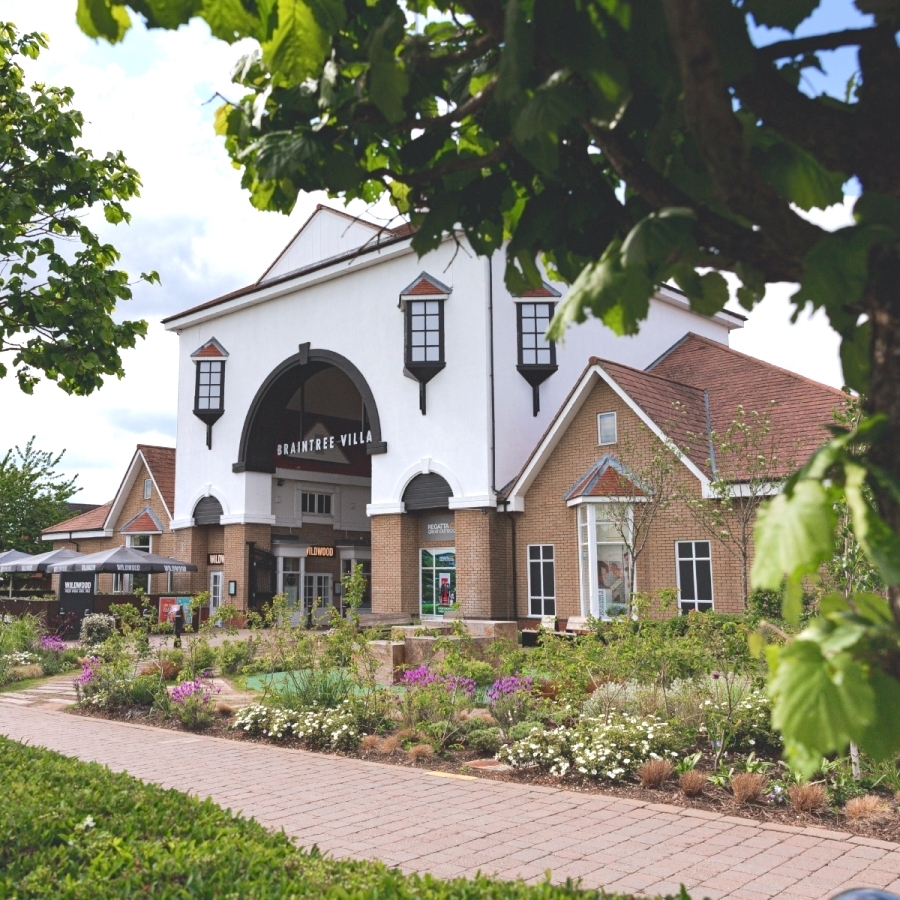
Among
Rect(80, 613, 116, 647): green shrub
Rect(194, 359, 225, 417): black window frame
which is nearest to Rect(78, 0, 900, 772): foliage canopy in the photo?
Rect(80, 613, 116, 647): green shrub

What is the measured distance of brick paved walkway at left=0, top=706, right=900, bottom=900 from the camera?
565cm

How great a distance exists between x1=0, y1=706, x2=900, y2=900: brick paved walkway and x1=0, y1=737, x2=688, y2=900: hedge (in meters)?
1.03

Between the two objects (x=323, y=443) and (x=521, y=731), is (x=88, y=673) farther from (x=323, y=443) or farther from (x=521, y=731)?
(x=323, y=443)

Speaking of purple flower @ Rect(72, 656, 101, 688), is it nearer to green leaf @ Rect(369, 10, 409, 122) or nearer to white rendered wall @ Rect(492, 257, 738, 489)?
green leaf @ Rect(369, 10, 409, 122)

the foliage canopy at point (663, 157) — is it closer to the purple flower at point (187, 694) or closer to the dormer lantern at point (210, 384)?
the purple flower at point (187, 694)

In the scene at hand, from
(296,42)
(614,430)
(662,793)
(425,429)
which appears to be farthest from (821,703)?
(425,429)

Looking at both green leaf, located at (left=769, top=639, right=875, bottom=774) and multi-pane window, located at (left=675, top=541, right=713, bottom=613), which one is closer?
green leaf, located at (left=769, top=639, right=875, bottom=774)

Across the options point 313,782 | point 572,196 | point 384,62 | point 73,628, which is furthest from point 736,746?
point 73,628

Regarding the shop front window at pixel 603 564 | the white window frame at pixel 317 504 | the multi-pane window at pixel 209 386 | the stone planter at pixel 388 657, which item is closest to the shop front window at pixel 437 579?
the shop front window at pixel 603 564

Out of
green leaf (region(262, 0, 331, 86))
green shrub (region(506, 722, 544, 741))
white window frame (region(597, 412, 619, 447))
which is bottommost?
green shrub (region(506, 722, 544, 741))

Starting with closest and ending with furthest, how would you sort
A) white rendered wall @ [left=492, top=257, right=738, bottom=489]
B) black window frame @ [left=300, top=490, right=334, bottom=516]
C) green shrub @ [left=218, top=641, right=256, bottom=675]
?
green shrub @ [left=218, top=641, right=256, bottom=675] < white rendered wall @ [left=492, top=257, right=738, bottom=489] < black window frame @ [left=300, top=490, right=334, bottom=516]

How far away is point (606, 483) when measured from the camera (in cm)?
2353

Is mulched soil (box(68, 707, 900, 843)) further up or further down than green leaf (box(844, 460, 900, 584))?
further down

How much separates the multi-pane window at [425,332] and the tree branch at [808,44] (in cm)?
2627
